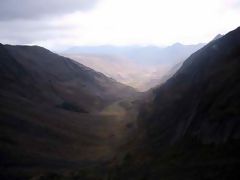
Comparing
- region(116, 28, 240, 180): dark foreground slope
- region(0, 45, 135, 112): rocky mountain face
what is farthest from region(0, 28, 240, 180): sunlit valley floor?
region(0, 45, 135, 112): rocky mountain face

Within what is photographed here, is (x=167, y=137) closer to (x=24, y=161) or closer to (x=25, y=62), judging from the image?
(x=24, y=161)

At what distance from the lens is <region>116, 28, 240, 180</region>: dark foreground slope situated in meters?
22.2

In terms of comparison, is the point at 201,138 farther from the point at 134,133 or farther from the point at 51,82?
the point at 51,82

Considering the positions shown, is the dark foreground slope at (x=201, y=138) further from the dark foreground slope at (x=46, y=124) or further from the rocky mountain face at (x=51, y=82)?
the rocky mountain face at (x=51, y=82)

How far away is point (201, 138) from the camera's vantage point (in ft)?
93.0

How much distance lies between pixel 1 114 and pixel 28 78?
33.9 meters

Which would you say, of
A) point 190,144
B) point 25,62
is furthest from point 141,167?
point 25,62

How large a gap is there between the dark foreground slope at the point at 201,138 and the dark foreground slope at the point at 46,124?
7703 mm

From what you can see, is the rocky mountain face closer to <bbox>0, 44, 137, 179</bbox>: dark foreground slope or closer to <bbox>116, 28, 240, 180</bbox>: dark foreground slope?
<bbox>0, 44, 137, 179</bbox>: dark foreground slope

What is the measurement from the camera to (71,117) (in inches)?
2630

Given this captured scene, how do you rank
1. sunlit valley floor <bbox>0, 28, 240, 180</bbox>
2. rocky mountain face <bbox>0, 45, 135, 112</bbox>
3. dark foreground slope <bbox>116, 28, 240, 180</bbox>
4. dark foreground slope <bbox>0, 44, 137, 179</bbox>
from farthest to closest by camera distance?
1. rocky mountain face <bbox>0, 45, 135, 112</bbox>
2. dark foreground slope <bbox>0, 44, 137, 179</bbox>
3. sunlit valley floor <bbox>0, 28, 240, 180</bbox>
4. dark foreground slope <bbox>116, 28, 240, 180</bbox>

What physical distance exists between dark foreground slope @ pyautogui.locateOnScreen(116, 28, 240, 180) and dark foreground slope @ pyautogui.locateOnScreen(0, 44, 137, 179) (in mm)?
7703

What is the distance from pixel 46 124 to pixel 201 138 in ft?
110

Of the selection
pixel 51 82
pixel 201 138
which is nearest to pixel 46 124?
pixel 201 138
